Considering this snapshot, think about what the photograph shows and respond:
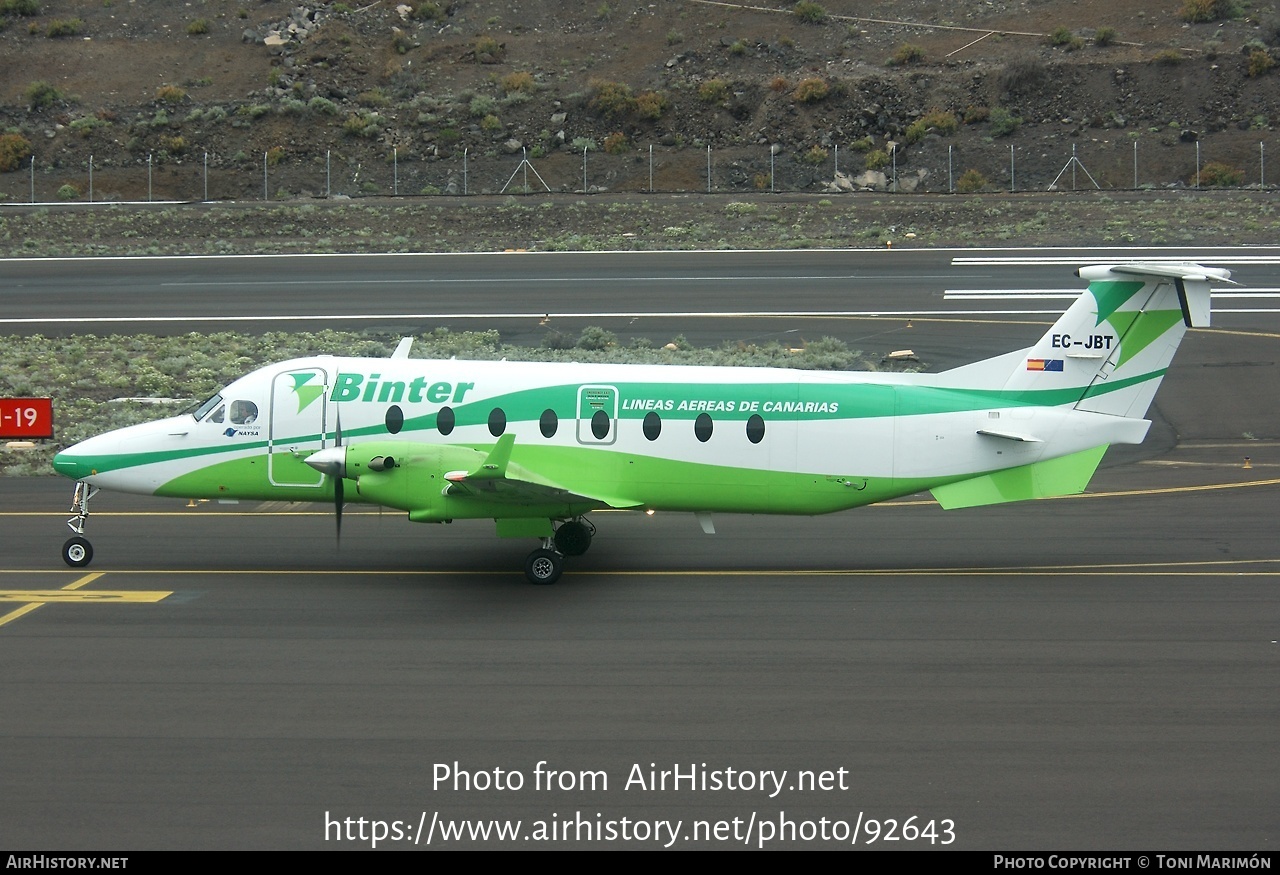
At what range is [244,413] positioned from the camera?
61.0ft

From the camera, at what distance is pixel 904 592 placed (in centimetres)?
1722

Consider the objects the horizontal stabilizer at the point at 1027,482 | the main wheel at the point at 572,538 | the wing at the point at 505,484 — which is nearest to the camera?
the wing at the point at 505,484

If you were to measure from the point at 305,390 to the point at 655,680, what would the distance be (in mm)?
7742

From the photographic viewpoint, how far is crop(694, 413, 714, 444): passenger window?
717 inches

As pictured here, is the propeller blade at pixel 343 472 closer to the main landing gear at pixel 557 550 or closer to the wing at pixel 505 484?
the wing at pixel 505 484

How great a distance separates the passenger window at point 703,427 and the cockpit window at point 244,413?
6489 mm

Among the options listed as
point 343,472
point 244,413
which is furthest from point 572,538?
point 244,413

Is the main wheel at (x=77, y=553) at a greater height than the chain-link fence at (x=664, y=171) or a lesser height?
lesser

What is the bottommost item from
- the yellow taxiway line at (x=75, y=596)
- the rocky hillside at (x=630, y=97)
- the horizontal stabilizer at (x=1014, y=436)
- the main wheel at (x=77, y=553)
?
the yellow taxiway line at (x=75, y=596)

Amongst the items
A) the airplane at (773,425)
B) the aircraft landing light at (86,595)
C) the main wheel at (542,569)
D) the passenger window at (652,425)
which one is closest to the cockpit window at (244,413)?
the airplane at (773,425)

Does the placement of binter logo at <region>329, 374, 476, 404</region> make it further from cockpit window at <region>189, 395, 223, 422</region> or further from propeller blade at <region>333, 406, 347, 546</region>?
cockpit window at <region>189, 395, 223, 422</region>

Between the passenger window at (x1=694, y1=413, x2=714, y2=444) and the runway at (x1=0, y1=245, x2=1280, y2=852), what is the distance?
1990mm

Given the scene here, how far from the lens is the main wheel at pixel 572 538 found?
19.1m

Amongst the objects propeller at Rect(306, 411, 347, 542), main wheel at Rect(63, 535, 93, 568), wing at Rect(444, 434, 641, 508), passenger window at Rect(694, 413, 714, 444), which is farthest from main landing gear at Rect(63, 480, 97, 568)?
passenger window at Rect(694, 413, 714, 444)
